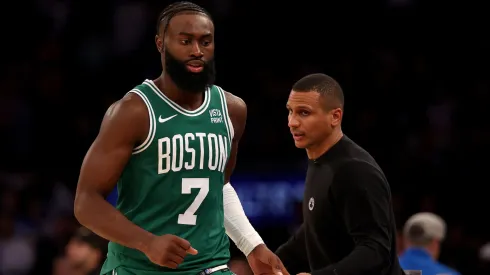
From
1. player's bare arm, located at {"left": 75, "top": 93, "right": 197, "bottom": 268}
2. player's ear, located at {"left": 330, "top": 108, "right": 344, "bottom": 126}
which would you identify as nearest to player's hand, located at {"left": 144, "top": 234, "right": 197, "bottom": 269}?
player's bare arm, located at {"left": 75, "top": 93, "right": 197, "bottom": 268}

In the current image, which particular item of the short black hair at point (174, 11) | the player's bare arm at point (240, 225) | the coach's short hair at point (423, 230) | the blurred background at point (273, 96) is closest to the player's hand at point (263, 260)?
the player's bare arm at point (240, 225)

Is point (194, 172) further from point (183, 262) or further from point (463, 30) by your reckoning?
point (463, 30)

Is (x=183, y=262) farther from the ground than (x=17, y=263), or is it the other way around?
(x=183, y=262)

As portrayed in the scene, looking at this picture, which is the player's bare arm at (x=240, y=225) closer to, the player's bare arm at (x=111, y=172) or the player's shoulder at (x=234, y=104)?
the player's shoulder at (x=234, y=104)

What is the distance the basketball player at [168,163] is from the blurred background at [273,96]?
12.5 feet

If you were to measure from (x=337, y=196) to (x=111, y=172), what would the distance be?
959mm

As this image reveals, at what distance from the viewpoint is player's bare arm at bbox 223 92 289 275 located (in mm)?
3969

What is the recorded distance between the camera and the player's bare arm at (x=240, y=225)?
13.0ft

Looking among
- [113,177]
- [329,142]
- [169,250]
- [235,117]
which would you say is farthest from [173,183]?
[329,142]

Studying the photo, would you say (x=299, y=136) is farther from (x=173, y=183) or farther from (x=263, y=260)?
(x=173, y=183)

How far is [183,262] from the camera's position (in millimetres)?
3635

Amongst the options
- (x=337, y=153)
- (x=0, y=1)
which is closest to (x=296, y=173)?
(x=0, y=1)

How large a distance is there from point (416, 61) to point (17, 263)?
15.6 feet

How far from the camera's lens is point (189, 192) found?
12.0ft
